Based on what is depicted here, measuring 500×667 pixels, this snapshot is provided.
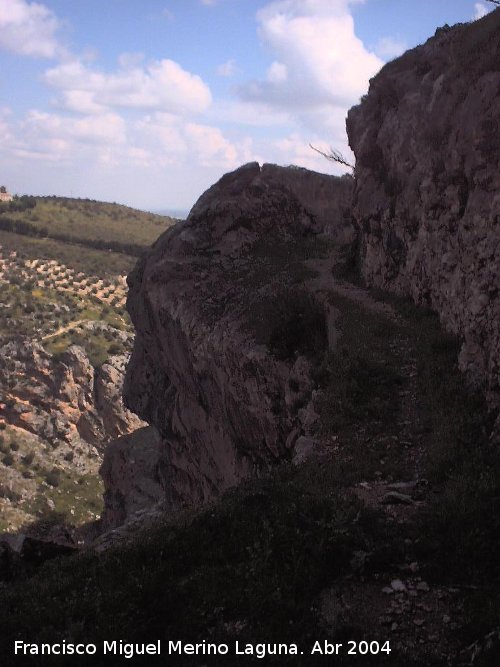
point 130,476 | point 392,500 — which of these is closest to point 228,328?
point 392,500

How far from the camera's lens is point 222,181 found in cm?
2534

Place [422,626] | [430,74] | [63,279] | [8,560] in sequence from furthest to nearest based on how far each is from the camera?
[63,279] < [430,74] < [8,560] < [422,626]

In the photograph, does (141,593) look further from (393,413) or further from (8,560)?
(393,413)

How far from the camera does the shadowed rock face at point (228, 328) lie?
15.8 m

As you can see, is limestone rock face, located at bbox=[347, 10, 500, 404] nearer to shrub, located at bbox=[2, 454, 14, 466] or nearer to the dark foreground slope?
the dark foreground slope

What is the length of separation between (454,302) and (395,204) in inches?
193

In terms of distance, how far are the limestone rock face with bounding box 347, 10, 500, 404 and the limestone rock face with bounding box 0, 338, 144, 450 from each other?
42.1 metres

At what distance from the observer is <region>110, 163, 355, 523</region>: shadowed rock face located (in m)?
15.8

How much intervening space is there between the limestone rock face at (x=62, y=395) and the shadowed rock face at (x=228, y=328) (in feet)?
90.0

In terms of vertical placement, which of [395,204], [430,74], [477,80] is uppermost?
[430,74]

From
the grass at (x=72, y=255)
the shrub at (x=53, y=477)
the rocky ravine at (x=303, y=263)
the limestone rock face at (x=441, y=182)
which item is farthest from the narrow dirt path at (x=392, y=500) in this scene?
the grass at (x=72, y=255)

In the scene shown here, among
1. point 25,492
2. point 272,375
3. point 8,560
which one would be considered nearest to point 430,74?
point 272,375

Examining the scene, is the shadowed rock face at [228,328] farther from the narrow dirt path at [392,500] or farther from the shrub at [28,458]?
the shrub at [28,458]

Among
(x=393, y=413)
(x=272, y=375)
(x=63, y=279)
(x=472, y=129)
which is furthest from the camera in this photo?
(x=63, y=279)
